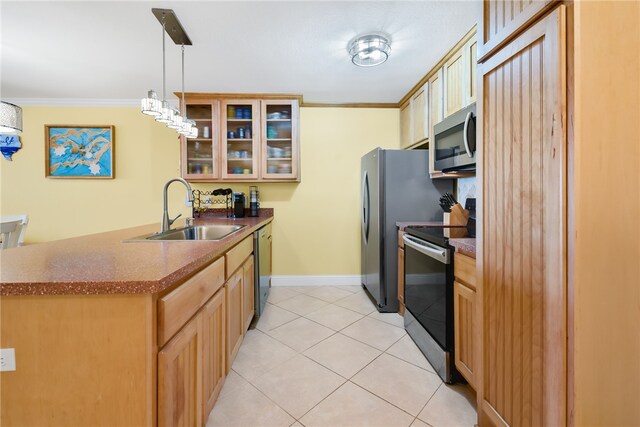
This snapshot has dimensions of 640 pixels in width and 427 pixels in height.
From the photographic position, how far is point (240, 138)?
313 cm

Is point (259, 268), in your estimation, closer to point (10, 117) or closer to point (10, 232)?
point (10, 117)

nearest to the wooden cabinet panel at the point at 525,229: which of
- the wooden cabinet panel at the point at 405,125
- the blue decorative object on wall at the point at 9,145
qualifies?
the wooden cabinet panel at the point at 405,125

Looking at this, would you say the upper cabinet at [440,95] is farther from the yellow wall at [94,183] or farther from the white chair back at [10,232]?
the white chair back at [10,232]

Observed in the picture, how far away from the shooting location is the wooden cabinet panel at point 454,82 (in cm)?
207

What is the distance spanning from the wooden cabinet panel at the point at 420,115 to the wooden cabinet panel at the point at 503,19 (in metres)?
1.52

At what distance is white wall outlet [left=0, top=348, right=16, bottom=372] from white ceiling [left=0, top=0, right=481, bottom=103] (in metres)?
1.92

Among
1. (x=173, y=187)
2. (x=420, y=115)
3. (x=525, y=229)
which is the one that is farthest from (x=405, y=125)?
(x=173, y=187)

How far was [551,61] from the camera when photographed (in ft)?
2.81

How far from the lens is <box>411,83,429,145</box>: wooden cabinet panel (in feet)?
8.76

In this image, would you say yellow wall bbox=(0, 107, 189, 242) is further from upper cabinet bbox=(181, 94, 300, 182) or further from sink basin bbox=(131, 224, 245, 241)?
sink basin bbox=(131, 224, 245, 241)

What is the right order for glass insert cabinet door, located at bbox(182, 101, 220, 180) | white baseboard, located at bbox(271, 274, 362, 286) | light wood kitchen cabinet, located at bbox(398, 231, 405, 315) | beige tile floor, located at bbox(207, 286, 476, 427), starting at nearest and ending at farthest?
beige tile floor, located at bbox(207, 286, 476, 427)
light wood kitchen cabinet, located at bbox(398, 231, 405, 315)
glass insert cabinet door, located at bbox(182, 101, 220, 180)
white baseboard, located at bbox(271, 274, 362, 286)

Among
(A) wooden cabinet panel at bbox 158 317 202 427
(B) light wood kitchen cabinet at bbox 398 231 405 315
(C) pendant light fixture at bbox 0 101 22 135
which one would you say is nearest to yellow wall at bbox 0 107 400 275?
(B) light wood kitchen cabinet at bbox 398 231 405 315

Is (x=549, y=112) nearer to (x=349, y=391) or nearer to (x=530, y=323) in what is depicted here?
(x=530, y=323)

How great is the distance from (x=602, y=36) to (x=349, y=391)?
5.86 feet
